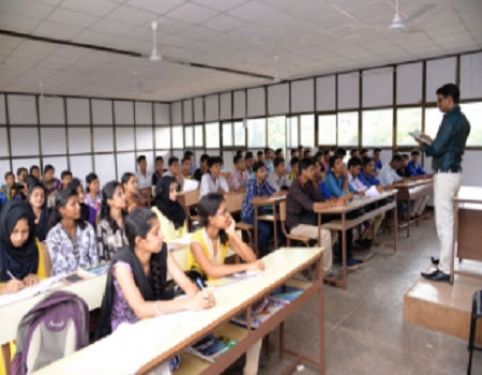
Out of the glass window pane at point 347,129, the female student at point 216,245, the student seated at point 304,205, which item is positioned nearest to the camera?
the female student at point 216,245

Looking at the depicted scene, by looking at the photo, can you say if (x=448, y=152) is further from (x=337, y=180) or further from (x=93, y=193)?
(x=93, y=193)

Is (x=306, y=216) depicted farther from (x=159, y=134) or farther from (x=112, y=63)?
(x=159, y=134)

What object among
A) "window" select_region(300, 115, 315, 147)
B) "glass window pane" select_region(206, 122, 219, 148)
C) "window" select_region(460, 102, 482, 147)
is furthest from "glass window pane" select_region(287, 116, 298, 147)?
"window" select_region(460, 102, 482, 147)

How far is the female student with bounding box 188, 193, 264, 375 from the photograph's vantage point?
2.10m

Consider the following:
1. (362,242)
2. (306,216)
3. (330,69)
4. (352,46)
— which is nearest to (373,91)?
(330,69)

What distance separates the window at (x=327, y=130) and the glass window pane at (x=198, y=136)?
4543 millimetres

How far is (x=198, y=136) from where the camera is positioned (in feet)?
40.0

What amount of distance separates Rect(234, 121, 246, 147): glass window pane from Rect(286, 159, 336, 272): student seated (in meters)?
6.62

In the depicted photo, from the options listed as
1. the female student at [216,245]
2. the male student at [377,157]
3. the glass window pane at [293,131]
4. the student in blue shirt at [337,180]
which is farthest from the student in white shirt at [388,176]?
the female student at [216,245]

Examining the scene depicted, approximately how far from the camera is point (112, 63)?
6.71 metres

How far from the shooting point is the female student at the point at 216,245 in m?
2.10

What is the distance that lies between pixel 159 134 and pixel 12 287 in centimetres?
1132

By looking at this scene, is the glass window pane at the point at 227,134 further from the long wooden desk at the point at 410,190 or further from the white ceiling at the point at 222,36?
the long wooden desk at the point at 410,190

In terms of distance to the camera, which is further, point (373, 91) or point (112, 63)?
point (373, 91)
